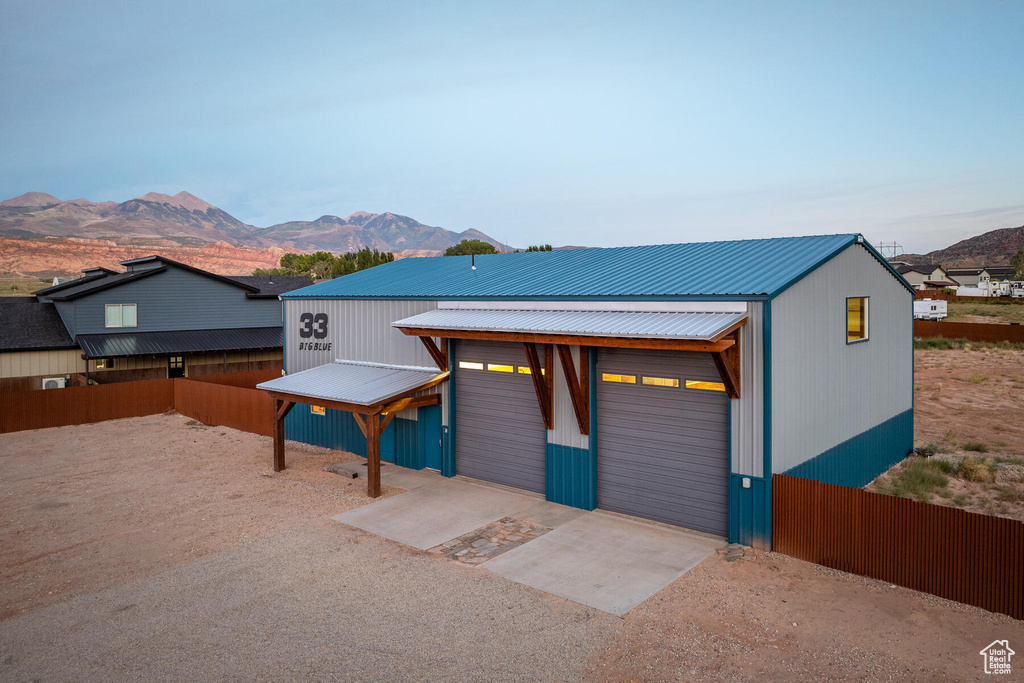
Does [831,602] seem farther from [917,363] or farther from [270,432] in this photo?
[917,363]

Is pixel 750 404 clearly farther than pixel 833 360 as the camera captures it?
No

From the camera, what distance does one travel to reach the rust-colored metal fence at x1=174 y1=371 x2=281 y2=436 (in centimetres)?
2136

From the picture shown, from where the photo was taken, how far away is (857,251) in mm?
13594

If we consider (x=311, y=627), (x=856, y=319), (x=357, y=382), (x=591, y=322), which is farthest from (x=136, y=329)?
(x=856, y=319)

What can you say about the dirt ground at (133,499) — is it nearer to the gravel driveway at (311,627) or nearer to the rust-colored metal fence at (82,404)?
the rust-colored metal fence at (82,404)

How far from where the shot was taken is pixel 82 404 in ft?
75.8

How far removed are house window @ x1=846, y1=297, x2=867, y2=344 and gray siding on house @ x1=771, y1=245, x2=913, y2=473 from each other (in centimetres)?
16

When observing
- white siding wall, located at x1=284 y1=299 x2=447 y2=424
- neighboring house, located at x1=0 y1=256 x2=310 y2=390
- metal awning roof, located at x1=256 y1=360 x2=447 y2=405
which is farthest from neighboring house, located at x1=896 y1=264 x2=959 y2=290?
metal awning roof, located at x1=256 y1=360 x2=447 y2=405

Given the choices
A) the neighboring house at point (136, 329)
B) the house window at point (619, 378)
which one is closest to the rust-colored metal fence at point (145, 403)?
the neighboring house at point (136, 329)

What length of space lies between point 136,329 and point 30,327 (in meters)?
4.11

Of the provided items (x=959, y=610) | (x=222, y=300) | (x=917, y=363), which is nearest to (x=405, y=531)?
(x=959, y=610)

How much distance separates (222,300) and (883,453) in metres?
31.0

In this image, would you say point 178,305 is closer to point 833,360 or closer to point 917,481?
point 833,360

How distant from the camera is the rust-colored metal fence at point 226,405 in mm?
21359
